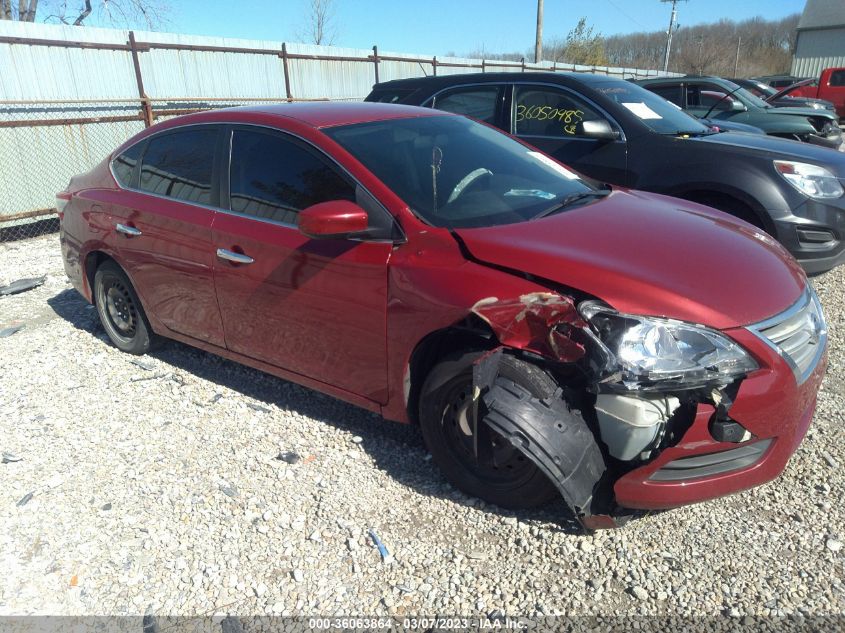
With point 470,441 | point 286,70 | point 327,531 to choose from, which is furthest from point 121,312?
point 286,70

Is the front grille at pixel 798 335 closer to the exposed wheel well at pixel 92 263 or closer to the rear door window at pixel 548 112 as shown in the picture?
the rear door window at pixel 548 112

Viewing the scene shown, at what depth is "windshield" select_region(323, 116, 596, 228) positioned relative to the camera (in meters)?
2.97

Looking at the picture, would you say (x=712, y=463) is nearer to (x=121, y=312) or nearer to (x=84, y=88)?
(x=121, y=312)

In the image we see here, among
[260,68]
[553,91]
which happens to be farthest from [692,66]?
[553,91]

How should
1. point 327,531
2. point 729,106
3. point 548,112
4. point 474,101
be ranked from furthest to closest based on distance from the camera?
point 729,106
point 474,101
point 548,112
point 327,531

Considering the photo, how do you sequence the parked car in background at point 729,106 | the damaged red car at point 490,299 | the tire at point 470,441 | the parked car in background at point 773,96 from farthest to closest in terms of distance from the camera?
the parked car in background at point 773,96 → the parked car in background at point 729,106 → the tire at point 470,441 → the damaged red car at point 490,299

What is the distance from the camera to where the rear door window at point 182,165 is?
369 centimetres

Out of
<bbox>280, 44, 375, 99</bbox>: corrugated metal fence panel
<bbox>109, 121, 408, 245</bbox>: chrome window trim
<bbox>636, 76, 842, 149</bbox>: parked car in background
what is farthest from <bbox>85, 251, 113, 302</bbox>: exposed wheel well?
<bbox>280, 44, 375, 99</bbox>: corrugated metal fence panel

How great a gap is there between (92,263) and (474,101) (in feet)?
12.3

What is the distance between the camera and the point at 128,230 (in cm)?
405

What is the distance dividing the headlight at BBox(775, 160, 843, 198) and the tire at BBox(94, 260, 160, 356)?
474 centimetres

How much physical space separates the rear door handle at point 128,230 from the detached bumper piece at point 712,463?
11.0 ft

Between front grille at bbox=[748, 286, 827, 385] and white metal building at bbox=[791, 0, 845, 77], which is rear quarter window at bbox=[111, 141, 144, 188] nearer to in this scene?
front grille at bbox=[748, 286, 827, 385]

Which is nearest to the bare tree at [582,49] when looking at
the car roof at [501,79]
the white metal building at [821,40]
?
the white metal building at [821,40]
